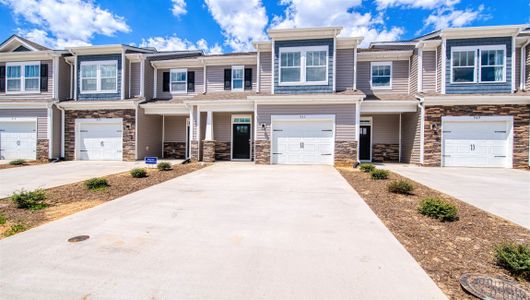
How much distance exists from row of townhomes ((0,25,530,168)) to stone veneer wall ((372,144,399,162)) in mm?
58

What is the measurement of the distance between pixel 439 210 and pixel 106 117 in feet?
53.4

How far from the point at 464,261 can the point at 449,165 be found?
11354mm

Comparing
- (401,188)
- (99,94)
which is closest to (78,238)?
(401,188)

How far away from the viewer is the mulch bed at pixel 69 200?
480 centimetres

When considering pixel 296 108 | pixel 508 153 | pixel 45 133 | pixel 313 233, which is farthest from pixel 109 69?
pixel 508 153

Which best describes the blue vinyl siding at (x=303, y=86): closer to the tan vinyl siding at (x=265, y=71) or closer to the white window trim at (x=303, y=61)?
the white window trim at (x=303, y=61)

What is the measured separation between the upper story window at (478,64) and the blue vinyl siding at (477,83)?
0.15m

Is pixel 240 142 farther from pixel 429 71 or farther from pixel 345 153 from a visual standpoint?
pixel 429 71

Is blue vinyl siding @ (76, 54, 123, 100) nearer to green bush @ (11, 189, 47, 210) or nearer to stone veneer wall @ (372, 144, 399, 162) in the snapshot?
green bush @ (11, 189, 47, 210)

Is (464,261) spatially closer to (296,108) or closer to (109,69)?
(296,108)

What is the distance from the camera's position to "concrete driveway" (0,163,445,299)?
258cm

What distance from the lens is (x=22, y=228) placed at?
166 inches

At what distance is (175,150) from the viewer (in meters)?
16.9

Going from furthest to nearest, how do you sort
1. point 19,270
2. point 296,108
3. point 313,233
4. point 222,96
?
point 222,96 < point 296,108 < point 313,233 < point 19,270
